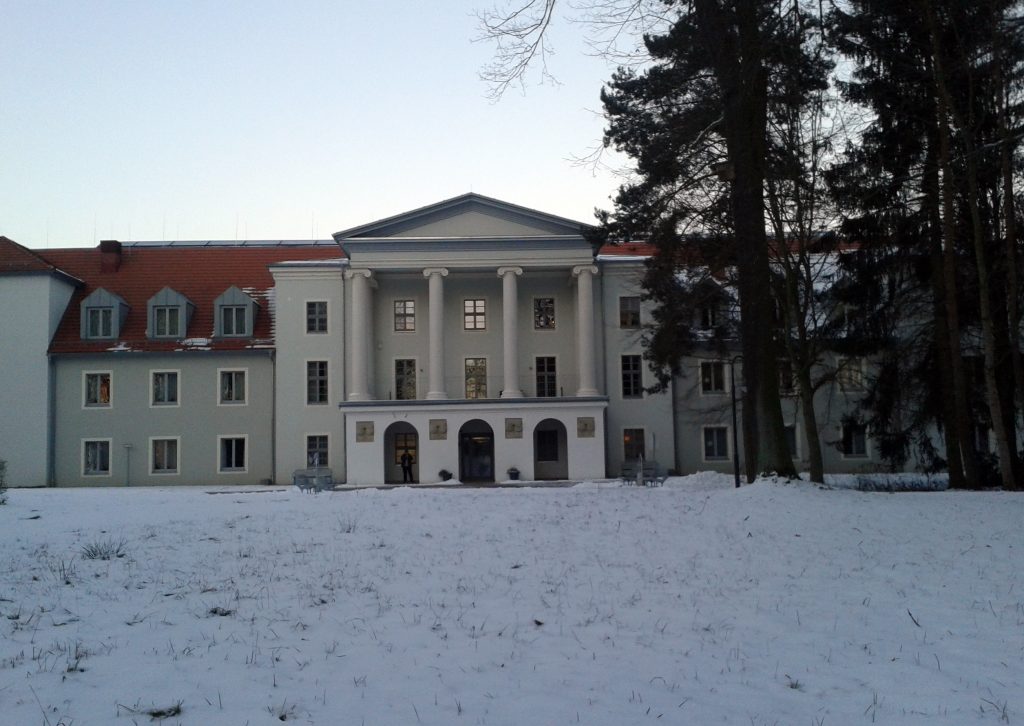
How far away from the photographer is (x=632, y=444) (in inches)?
1710

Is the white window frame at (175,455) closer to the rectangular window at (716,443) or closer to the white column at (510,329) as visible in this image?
the white column at (510,329)

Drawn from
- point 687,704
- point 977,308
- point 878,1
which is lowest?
point 687,704

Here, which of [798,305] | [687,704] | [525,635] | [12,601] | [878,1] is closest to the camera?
[687,704]

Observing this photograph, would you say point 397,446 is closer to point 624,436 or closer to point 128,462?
point 624,436

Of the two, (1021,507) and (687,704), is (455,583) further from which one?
(1021,507)

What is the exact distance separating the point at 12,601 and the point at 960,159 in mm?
12580

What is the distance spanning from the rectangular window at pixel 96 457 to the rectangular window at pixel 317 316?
1135cm

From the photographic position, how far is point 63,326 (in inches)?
1732

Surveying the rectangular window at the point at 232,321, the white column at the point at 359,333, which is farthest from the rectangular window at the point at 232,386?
the white column at the point at 359,333

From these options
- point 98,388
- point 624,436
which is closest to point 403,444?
point 624,436

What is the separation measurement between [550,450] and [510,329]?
6.54 metres

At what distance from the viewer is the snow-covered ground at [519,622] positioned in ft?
18.0

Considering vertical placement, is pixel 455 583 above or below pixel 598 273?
below

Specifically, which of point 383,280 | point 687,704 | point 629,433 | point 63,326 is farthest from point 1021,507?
point 63,326
